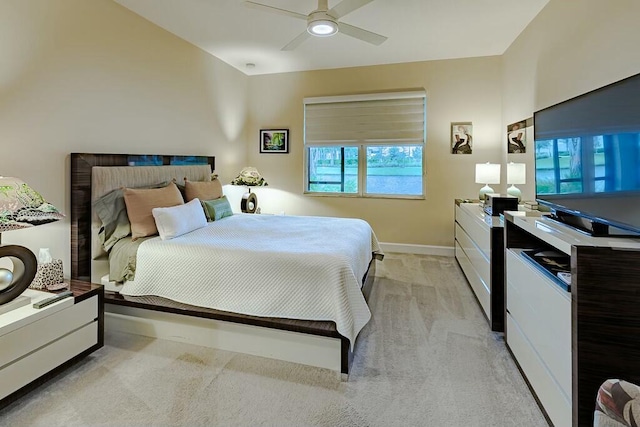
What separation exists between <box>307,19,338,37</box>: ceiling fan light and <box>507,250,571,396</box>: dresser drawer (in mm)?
2141

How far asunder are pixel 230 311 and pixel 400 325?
136 cm

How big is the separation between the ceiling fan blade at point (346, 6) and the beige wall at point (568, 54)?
1566mm

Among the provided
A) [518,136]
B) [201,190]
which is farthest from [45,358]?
[518,136]

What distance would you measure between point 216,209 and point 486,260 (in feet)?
8.73

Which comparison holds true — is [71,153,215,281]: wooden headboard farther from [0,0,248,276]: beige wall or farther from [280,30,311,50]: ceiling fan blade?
[280,30,311,50]: ceiling fan blade

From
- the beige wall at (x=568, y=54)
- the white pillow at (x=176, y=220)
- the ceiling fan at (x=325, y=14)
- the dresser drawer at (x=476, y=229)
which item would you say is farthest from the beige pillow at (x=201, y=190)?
the beige wall at (x=568, y=54)

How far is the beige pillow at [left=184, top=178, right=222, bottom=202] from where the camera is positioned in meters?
3.61

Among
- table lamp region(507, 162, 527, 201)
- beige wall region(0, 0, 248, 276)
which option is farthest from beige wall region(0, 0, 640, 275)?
table lamp region(507, 162, 527, 201)

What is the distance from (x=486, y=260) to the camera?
2736 mm

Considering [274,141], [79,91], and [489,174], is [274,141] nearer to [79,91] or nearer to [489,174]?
[79,91]

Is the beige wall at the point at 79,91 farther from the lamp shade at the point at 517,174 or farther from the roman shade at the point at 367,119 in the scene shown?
the lamp shade at the point at 517,174

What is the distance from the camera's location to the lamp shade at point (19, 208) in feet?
5.70

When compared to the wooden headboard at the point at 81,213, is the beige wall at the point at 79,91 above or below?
above

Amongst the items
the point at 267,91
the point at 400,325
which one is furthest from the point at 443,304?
the point at 267,91
